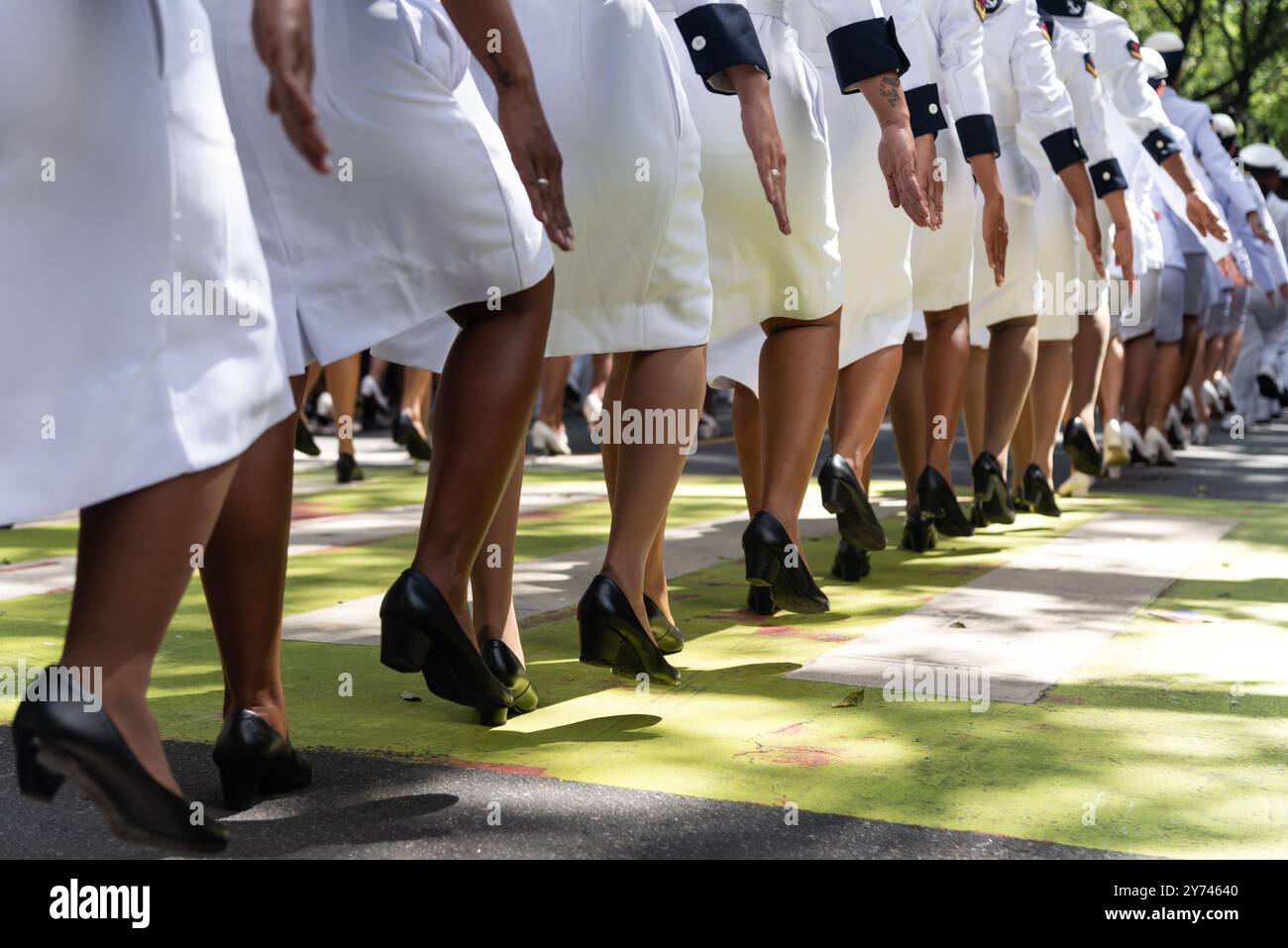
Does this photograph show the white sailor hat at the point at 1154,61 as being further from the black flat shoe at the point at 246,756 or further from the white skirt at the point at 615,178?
the black flat shoe at the point at 246,756

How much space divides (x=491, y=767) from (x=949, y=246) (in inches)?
132

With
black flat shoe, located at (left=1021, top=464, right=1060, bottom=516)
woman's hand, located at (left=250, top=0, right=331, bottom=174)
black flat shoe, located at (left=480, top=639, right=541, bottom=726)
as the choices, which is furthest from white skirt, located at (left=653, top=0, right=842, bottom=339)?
black flat shoe, located at (left=1021, top=464, right=1060, bottom=516)

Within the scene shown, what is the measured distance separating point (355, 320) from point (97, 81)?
710 mm

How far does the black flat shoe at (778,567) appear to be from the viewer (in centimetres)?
371

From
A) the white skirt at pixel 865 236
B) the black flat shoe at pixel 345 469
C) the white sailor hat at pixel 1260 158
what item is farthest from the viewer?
the white sailor hat at pixel 1260 158

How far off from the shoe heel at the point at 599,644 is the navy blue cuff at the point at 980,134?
9.98 ft

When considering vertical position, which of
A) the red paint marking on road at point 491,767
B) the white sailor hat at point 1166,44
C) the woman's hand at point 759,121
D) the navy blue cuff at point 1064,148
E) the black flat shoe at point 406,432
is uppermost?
the white sailor hat at point 1166,44

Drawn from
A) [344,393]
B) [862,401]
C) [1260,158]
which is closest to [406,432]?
[344,393]

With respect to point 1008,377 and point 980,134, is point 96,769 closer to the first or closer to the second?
point 980,134

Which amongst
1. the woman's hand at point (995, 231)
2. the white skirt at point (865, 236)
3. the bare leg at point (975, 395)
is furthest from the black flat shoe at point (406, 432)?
the white skirt at point (865, 236)

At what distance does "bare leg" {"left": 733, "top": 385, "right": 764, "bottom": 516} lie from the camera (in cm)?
471

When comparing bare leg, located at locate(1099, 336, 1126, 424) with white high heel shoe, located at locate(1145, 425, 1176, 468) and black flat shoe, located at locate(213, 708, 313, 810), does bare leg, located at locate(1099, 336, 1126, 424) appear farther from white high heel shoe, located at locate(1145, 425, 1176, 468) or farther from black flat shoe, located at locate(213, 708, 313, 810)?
black flat shoe, located at locate(213, 708, 313, 810)

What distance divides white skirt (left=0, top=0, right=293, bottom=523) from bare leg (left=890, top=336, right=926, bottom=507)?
13.1ft
